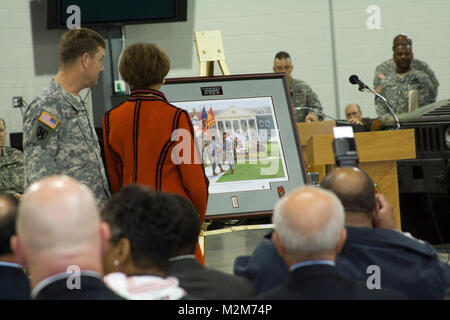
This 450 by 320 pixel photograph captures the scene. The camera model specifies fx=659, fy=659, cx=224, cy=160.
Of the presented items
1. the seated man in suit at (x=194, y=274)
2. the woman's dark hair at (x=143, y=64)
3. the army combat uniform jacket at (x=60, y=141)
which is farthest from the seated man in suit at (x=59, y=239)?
the woman's dark hair at (x=143, y=64)

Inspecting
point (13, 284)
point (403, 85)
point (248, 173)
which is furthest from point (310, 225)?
point (403, 85)

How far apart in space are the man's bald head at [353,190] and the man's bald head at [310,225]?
0.40m

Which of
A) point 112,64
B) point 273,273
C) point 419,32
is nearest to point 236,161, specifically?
point 273,273

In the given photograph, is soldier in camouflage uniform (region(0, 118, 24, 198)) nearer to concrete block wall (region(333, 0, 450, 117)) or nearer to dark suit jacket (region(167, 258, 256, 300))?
dark suit jacket (region(167, 258, 256, 300))

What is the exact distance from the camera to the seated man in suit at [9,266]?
1.42 meters

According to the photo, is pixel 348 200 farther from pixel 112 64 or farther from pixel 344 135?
pixel 112 64

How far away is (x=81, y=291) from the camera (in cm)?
118

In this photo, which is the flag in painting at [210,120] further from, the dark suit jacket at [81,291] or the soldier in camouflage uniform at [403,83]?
the soldier in camouflage uniform at [403,83]

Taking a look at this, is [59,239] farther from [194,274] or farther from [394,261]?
[394,261]

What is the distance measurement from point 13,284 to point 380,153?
2.12 meters

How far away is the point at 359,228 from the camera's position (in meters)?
1.69

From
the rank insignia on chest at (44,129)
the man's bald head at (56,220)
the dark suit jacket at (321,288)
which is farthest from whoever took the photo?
the rank insignia on chest at (44,129)

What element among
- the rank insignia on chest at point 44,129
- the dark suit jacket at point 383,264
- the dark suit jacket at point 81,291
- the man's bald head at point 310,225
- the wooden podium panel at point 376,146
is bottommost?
the dark suit jacket at point 383,264

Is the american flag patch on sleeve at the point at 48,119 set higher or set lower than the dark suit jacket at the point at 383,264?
higher
